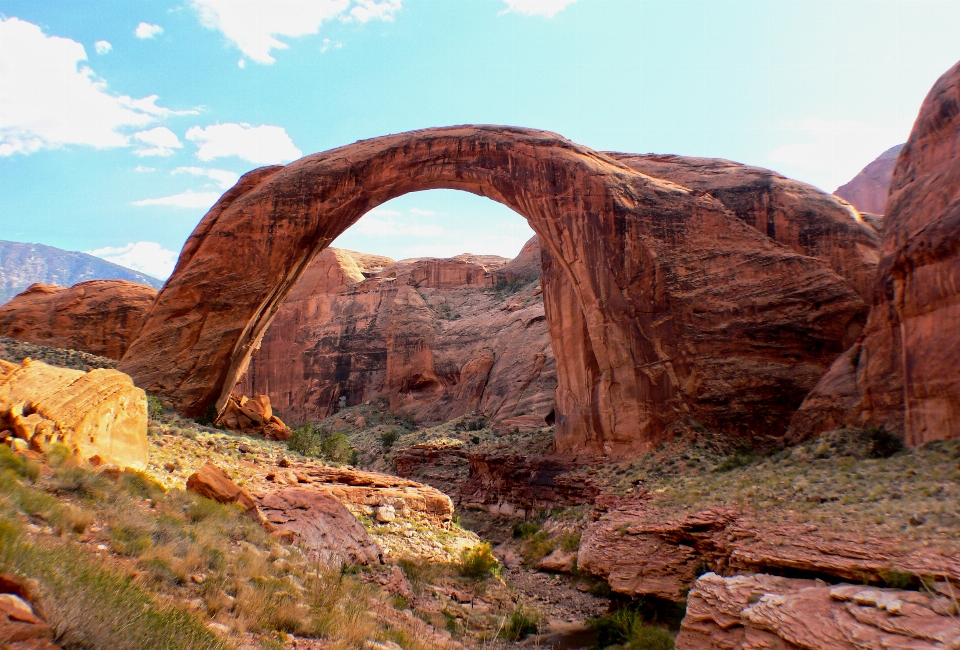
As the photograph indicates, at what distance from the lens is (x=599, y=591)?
12.6m

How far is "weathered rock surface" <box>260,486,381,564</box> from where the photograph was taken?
405 inches

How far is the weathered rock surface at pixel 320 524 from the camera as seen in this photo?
10289 millimetres

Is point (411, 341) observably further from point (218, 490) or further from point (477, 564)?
point (218, 490)

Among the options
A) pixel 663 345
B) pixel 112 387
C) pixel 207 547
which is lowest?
pixel 207 547

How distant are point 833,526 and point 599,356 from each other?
10920 millimetres

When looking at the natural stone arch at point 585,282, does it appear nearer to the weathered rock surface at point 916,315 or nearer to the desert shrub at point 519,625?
the weathered rock surface at point 916,315

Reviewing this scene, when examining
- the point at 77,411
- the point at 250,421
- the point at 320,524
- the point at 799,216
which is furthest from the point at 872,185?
the point at 77,411

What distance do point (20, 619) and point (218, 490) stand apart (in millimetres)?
6554

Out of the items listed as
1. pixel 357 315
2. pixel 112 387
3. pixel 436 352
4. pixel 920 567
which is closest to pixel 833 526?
pixel 920 567

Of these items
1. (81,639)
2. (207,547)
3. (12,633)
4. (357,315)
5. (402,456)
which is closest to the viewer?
(12,633)

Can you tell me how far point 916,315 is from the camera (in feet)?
39.0

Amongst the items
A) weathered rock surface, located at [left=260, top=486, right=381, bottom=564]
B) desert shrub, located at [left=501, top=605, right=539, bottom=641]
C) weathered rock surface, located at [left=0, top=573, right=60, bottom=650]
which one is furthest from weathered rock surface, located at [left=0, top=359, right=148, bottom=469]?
desert shrub, located at [left=501, top=605, right=539, bottom=641]

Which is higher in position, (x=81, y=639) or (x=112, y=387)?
(x=112, y=387)

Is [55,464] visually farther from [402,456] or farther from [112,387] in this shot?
→ [402,456]
